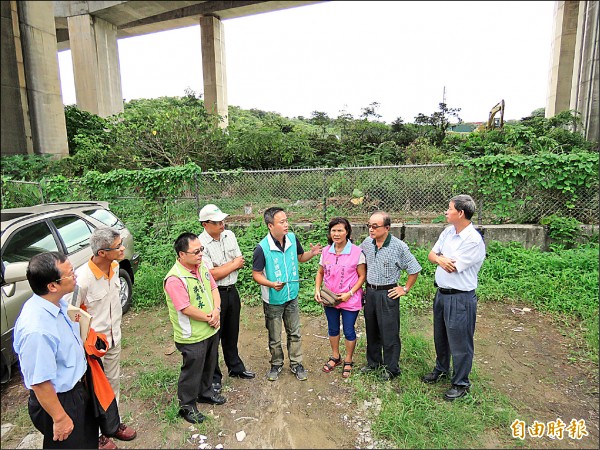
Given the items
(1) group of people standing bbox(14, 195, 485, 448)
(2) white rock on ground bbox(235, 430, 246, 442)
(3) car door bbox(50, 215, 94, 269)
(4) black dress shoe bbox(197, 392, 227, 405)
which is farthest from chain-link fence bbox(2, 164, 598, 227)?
(2) white rock on ground bbox(235, 430, 246, 442)

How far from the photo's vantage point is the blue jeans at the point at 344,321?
125 inches

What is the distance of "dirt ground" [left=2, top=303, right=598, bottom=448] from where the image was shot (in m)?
2.45

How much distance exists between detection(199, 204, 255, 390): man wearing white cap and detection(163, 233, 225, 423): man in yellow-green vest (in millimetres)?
217

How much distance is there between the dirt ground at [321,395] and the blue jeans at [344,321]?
1.26 feet

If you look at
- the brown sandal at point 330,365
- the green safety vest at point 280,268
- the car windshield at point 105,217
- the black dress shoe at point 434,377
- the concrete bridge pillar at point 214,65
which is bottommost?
the brown sandal at point 330,365

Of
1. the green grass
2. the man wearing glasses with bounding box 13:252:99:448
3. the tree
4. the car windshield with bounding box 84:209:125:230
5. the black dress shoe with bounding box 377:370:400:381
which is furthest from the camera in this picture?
the tree

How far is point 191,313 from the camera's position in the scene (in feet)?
8.12

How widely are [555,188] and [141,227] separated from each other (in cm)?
701

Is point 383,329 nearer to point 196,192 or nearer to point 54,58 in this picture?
A: point 54,58

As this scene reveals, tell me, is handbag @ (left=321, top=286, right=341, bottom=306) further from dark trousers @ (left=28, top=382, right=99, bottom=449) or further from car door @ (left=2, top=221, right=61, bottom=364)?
car door @ (left=2, top=221, right=61, bottom=364)

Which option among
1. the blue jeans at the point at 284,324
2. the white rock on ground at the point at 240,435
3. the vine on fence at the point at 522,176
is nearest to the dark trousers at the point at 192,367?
the white rock on ground at the point at 240,435

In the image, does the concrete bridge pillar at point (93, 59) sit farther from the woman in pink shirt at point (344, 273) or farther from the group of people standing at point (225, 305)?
the woman in pink shirt at point (344, 273)

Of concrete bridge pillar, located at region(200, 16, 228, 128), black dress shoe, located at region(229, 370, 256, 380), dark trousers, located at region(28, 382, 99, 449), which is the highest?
concrete bridge pillar, located at region(200, 16, 228, 128)

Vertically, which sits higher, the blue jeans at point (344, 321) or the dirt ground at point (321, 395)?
the blue jeans at point (344, 321)
